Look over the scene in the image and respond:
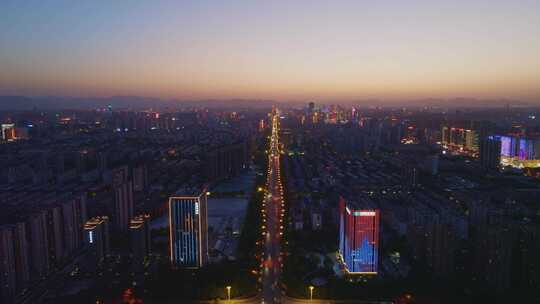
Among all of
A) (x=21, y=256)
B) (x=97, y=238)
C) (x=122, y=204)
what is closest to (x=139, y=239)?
(x=97, y=238)

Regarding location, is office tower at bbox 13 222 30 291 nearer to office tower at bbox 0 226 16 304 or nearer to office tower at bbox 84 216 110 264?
office tower at bbox 0 226 16 304

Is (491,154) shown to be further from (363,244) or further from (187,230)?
(187,230)

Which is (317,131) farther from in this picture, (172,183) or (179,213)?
(179,213)

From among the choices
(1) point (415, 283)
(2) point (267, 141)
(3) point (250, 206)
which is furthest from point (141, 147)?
(1) point (415, 283)

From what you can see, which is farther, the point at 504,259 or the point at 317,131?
the point at 317,131

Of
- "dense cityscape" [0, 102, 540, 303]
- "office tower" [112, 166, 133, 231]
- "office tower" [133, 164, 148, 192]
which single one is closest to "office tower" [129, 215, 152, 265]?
"dense cityscape" [0, 102, 540, 303]

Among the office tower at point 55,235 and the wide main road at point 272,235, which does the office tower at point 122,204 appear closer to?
the office tower at point 55,235

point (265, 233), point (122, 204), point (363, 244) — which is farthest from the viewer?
point (122, 204)
